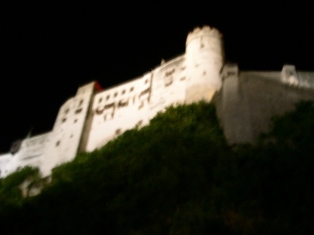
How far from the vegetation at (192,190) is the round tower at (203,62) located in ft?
14.7

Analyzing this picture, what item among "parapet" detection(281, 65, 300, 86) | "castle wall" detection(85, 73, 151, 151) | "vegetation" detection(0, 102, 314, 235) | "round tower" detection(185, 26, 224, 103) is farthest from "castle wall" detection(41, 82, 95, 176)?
"parapet" detection(281, 65, 300, 86)

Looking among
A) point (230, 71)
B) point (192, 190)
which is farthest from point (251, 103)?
point (192, 190)

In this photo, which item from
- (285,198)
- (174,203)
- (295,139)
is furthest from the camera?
(295,139)

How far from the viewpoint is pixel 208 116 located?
22484 millimetres

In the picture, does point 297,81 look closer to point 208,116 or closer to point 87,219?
point 208,116

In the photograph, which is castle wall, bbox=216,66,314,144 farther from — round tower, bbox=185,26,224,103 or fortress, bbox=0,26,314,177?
round tower, bbox=185,26,224,103

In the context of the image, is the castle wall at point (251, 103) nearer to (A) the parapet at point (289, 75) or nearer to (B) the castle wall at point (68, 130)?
(A) the parapet at point (289, 75)

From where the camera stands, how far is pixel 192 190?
52.2 ft

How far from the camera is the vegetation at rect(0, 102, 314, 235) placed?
13.8 m

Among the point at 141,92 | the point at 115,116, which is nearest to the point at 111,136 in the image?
the point at 115,116

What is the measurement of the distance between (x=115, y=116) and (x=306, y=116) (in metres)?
14.6

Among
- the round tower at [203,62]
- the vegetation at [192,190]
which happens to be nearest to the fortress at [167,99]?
the round tower at [203,62]

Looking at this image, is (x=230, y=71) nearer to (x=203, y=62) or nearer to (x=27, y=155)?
(x=203, y=62)

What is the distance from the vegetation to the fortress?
52.4 inches
